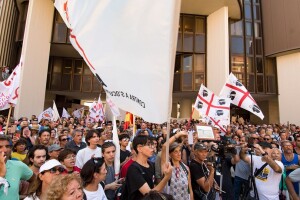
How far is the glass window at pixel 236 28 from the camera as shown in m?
19.0

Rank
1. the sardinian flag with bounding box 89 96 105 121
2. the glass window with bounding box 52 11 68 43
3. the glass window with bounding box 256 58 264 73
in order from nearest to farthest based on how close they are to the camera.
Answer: the sardinian flag with bounding box 89 96 105 121 < the glass window with bounding box 52 11 68 43 < the glass window with bounding box 256 58 264 73

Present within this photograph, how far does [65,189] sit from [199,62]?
55.6 feet

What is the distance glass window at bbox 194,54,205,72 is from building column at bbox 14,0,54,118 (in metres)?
9.34

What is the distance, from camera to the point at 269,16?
62.6ft

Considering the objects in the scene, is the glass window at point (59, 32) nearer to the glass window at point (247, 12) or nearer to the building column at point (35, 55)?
the building column at point (35, 55)

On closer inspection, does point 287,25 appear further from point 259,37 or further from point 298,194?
point 298,194

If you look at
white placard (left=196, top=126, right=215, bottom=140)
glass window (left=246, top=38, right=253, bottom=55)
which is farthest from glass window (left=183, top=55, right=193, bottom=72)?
white placard (left=196, top=126, right=215, bottom=140)

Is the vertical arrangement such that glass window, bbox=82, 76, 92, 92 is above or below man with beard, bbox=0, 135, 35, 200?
above

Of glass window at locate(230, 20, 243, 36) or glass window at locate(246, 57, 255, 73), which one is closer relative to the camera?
glass window at locate(246, 57, 255, 73)

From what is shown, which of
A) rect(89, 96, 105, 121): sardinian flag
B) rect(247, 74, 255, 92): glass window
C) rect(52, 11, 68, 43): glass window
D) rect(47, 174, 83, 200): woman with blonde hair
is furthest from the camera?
rect(247, 74, 255, 92): glass window

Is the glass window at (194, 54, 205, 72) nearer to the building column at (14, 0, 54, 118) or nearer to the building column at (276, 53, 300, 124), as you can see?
the building column at (276, 53, 300, 124)

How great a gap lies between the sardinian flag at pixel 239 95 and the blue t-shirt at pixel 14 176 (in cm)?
629

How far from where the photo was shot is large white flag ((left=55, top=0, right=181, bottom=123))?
2439 millimetres

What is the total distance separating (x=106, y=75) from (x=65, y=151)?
5.20 feet
